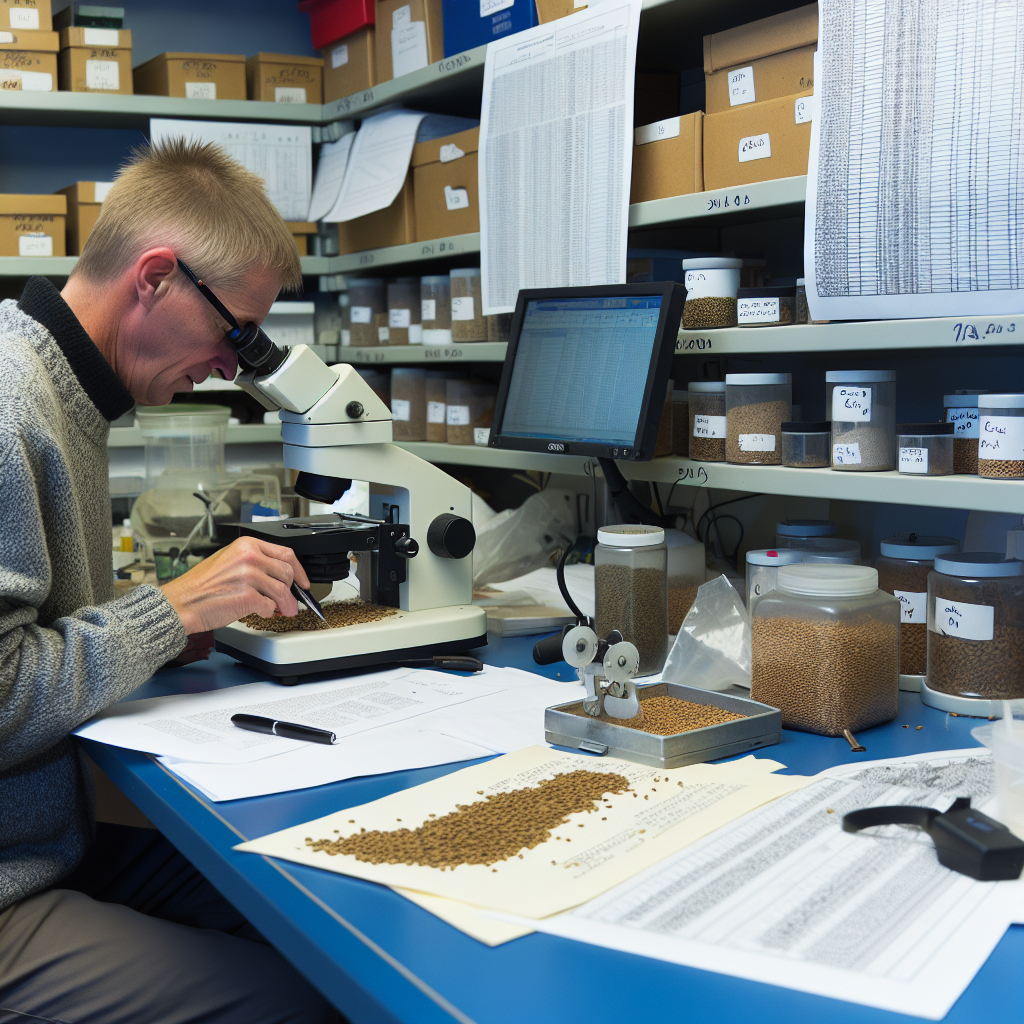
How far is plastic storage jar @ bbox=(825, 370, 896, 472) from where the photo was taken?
138 centimetres

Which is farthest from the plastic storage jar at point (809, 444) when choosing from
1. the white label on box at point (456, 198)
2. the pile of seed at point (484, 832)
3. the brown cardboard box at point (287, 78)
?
the brown cardboard box at point (287, 78)

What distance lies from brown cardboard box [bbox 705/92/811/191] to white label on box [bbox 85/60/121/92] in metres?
1.71

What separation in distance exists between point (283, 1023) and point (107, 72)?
2314 mm

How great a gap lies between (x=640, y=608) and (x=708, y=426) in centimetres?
32

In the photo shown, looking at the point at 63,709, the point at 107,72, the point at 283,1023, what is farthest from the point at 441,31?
the point at 283,1023

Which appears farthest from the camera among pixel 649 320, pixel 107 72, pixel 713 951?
pixel 107 72

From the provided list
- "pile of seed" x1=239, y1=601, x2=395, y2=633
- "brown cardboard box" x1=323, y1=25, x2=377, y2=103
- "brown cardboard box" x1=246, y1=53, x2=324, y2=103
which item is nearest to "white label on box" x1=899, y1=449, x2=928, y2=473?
"pile of seed" x1=239, y1=601, x2=395, y2=633

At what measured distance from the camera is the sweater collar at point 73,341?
1.33 meters

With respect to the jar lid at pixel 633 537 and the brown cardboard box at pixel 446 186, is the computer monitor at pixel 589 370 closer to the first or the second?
the jar lid at pixel 633 537

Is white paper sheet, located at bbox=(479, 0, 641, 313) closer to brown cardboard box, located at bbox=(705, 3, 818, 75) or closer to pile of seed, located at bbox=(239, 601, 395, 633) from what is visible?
brown cardboard box, located at bbox=(705, 3, 818, 75)

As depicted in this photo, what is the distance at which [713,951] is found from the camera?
0.72m

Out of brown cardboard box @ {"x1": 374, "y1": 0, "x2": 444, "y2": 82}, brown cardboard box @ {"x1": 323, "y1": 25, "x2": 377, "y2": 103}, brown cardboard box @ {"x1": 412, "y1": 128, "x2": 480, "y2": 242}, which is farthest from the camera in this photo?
brown cardboard box @ {"x1": 323, "y1": 25, "x2": 377, "y2": 103}

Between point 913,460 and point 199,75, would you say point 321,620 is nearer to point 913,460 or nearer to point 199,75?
point 913,460

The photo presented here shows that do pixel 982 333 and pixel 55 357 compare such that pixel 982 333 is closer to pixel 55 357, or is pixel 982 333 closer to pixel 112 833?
pixel 55 357
